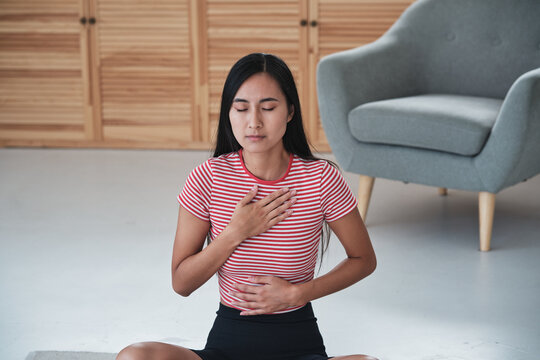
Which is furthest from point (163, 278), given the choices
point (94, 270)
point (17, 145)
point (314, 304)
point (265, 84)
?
point (17, 145)

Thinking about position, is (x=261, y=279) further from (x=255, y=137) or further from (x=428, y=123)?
A: (x=428, y=123)

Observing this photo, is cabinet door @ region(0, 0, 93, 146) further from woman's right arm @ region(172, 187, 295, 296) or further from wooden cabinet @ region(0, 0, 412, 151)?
woman's right arm @ region(172, 187, 295, 296)

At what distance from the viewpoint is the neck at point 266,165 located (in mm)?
1192

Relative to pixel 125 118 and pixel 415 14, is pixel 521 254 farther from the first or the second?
pixel 125 118

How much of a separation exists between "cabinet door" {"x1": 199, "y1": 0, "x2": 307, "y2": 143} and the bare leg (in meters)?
2.58

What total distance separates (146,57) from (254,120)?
2.72 metres

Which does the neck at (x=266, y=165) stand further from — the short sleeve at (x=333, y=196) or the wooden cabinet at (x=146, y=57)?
the wooden cabinet at (x=146, y=57)

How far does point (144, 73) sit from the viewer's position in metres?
3.76

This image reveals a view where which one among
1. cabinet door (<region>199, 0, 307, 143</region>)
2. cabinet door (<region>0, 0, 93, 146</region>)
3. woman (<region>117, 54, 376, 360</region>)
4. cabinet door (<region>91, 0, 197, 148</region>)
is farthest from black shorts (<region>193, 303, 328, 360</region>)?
cabinet door (<region>0, 0, 93, 146</region>)

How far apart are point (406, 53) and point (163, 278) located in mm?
1318

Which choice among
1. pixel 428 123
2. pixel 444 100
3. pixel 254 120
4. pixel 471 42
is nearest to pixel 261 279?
pixel 254 120

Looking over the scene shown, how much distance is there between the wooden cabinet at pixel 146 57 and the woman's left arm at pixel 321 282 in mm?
2502

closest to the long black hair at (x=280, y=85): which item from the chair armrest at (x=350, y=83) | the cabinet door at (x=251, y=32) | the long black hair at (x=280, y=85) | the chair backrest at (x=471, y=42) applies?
the long black hair at (x=280, y=85)

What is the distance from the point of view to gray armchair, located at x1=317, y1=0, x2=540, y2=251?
7.28 feet
